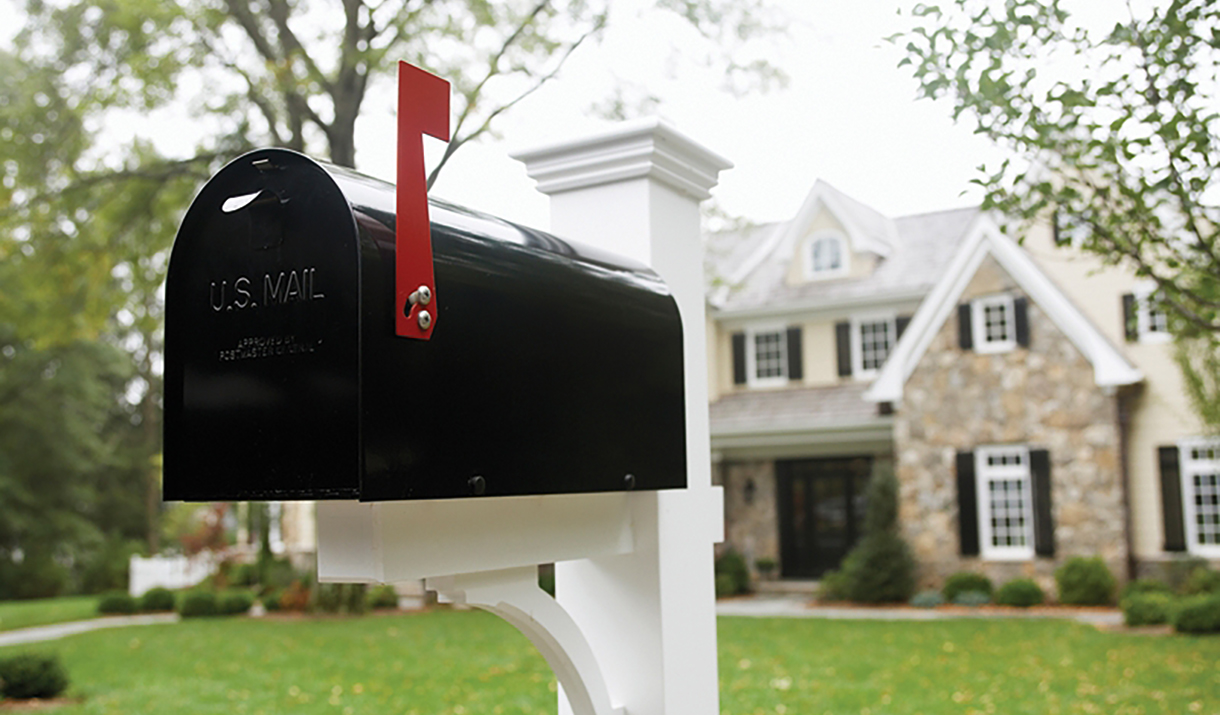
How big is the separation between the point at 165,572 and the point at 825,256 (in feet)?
47.1

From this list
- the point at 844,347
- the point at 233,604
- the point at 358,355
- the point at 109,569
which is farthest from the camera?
the point at 109,569

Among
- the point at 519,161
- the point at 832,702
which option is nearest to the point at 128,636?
the point at 832,702

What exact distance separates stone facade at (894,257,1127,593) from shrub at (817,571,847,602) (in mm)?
1292

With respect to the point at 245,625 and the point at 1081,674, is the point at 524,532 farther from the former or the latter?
the point at 245,625

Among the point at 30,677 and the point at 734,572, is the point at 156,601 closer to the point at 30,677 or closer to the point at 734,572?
the point at 30,677

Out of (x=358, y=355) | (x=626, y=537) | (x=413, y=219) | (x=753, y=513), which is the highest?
(x=413, y=219)

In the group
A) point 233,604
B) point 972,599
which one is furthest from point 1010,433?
point 233,604

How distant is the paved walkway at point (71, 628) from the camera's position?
1309 centimetres

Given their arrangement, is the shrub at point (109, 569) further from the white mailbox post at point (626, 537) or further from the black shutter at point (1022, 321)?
the white mailbox post at point (626, 537)

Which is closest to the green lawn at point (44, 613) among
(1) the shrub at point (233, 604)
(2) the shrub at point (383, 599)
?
(1) the shrub at point (233, 604)

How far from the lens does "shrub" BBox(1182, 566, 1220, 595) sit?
13.5 metres

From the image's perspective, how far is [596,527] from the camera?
1481 mm

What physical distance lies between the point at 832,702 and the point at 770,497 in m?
11.1

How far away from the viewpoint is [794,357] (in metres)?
18.5
